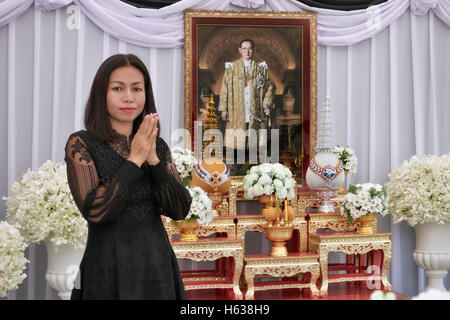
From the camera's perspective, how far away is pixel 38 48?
4.87 metres

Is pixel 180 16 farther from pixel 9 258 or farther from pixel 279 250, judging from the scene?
pixel 9 258

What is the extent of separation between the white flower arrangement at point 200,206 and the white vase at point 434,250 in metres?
2.05

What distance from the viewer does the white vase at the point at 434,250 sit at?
4898mm

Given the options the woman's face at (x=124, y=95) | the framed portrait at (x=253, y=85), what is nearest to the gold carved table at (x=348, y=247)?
the framed portrait at (x=253, y=85)

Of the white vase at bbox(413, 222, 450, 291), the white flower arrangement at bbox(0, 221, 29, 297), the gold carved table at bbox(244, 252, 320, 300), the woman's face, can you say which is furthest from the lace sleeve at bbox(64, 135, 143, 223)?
the white vase at bbox(413, 222, 450, 291)

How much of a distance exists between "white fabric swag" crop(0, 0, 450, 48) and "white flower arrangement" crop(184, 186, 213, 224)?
1.61 metres

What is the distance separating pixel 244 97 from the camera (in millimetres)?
5133

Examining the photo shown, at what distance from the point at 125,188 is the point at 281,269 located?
8.79 ft

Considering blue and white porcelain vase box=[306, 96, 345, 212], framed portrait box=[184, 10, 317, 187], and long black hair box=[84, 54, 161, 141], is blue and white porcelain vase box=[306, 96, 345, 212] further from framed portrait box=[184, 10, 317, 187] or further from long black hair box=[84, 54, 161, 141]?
long black hair box=[84, 54, 161, 141]

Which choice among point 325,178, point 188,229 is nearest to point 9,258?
point 188,229

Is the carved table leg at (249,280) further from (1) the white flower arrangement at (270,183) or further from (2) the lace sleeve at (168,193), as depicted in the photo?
(2) the lace sleeve at (168,193)

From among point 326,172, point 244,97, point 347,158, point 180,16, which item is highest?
point 180,16
